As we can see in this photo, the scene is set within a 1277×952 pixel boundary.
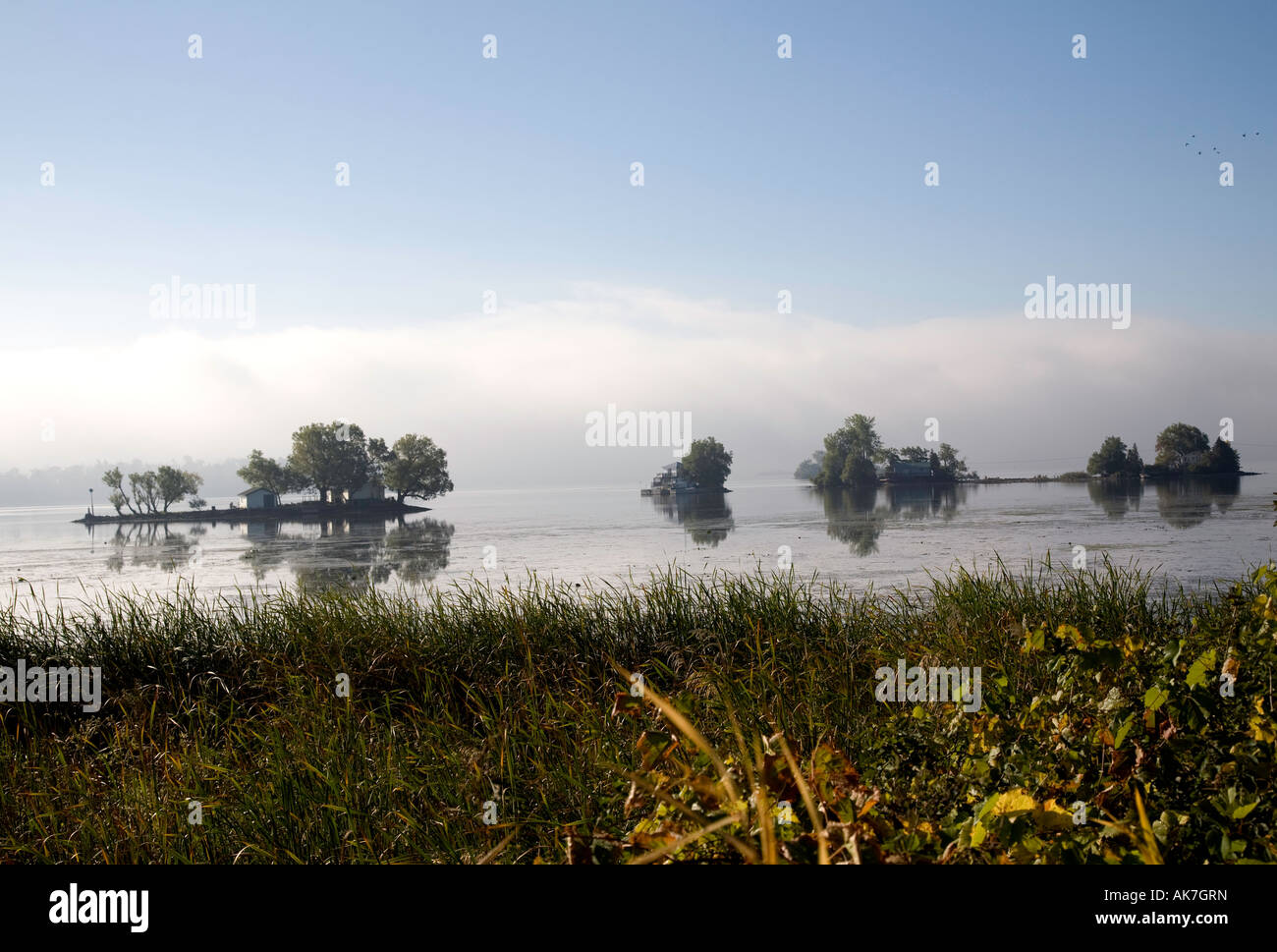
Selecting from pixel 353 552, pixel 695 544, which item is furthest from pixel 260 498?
pixel 695 544

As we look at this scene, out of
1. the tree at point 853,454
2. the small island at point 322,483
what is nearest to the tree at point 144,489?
the small island at point 322,483

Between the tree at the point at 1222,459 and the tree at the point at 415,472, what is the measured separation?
52.0m

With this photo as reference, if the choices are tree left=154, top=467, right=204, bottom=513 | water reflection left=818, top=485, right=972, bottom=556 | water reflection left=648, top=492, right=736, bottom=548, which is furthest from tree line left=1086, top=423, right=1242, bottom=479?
tree left=154, top=467, right=204, bottom=513

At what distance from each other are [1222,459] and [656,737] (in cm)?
6500

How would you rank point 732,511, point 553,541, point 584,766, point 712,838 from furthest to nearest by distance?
point 732,511, point 553,541, point 584,766, point 712,838

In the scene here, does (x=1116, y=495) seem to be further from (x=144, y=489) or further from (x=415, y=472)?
(x=144, y=489)

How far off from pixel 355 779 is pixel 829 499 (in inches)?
2182

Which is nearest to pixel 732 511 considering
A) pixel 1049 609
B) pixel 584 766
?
pixel 1049 609

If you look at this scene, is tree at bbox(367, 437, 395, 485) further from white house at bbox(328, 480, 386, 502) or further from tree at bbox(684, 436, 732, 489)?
tree at bbox(684, 436, 732, 489)

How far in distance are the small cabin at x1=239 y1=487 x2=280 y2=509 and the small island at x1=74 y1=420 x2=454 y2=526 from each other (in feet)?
0.22

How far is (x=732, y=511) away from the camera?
152 feet

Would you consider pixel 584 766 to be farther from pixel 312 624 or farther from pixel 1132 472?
pixel 1132 472

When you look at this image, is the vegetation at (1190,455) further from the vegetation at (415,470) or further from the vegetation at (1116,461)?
the vegetation at (415,470)
